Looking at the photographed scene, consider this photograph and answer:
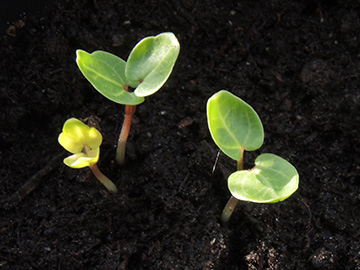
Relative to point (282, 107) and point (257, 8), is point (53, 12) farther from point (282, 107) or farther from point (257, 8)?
point (282, 107)

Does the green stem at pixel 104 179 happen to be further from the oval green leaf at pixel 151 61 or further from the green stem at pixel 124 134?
the oval green leaf at pixel 151 61

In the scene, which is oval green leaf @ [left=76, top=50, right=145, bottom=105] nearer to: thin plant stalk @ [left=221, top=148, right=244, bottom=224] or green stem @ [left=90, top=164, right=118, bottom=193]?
→ green stem @ [left=90, top=164, right=118, bottom=193]

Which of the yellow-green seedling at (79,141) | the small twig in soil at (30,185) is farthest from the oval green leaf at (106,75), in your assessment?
the small twig in soil at (30,185)

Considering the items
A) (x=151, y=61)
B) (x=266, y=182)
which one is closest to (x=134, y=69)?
(x=151, y=61)

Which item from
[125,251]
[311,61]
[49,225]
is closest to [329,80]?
[311,61]

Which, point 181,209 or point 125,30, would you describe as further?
point 125,30

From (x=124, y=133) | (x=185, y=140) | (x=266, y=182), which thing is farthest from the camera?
(x=185, y=140)

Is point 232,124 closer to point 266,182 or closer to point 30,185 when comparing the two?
point 266,182

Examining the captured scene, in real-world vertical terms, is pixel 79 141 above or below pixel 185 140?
above
